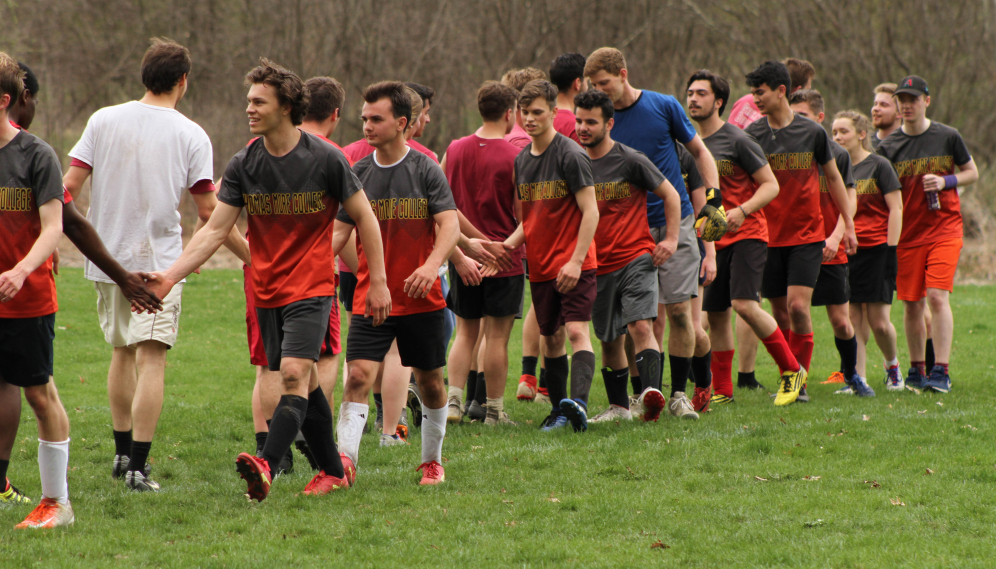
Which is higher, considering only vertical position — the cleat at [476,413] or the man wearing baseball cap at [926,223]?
the man wearing baseball cap at [926,223]

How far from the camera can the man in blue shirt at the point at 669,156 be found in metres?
7.14

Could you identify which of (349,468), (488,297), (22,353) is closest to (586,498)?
(349,468)

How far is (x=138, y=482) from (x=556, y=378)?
2949mm

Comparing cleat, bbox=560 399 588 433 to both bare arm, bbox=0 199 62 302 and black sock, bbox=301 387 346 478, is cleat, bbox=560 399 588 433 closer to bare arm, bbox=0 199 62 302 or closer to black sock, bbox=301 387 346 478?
black sock, bbox=301 387 346 478

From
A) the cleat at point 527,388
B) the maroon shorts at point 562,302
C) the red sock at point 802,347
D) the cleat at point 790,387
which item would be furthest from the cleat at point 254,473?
the red sock at point 802,347

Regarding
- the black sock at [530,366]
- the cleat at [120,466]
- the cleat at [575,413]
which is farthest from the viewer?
the black sock at [530,366]

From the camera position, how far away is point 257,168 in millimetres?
4656

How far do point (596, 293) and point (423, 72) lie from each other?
17.7m

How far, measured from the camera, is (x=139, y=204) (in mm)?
5340

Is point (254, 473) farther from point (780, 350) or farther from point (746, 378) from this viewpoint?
point (746, 378)

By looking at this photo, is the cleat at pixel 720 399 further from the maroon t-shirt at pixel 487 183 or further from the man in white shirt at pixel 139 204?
the man in white shirt at pixel 139 204

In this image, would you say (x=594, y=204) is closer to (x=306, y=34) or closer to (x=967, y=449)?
(x=967, y=449)

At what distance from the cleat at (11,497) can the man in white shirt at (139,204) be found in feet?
1.87

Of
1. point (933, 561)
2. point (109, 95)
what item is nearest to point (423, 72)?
point (109, 95)
